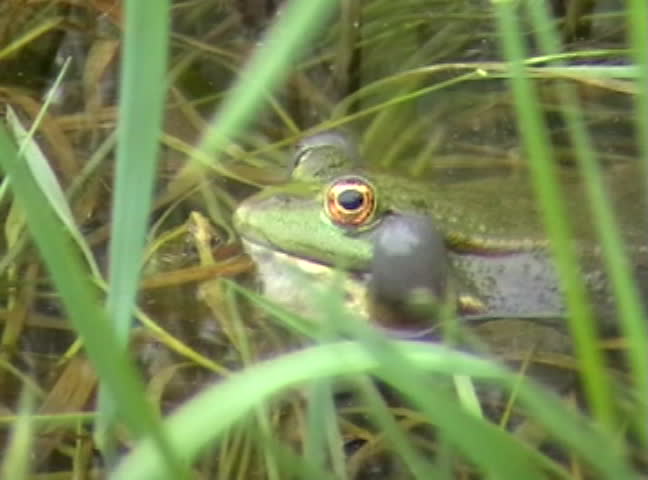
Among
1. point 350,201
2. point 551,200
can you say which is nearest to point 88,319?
point 551,200

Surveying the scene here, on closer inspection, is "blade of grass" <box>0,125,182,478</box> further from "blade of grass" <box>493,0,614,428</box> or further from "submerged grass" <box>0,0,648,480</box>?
"blade of grass" <box>493,0,614,428</box>

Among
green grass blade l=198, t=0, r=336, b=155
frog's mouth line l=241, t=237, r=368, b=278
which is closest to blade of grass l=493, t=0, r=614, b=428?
green grass blade l=198, t=0, r=336, b=155

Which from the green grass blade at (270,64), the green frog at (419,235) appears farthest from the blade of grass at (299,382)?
the green frog at (419,235)

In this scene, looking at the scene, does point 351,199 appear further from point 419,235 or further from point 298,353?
point 298,353

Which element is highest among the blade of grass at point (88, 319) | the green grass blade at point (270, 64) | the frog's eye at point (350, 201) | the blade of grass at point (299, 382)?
the green grass blade at point (270, 64)

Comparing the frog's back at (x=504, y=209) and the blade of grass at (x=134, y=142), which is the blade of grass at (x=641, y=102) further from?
the frog's back at (x=504, y=209)

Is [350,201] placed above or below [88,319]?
below

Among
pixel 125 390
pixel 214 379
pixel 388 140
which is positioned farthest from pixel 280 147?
pixel 125 390

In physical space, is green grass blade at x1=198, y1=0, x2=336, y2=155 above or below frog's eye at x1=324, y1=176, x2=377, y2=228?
above

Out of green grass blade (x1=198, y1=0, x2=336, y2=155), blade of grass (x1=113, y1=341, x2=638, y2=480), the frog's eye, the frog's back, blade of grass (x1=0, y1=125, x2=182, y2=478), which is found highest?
green grass blade (x1=198, y1=0, x2=336, y2=155)

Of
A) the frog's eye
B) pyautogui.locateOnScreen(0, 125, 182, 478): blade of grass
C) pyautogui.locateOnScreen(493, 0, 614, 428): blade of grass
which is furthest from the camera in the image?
the frog's eye
